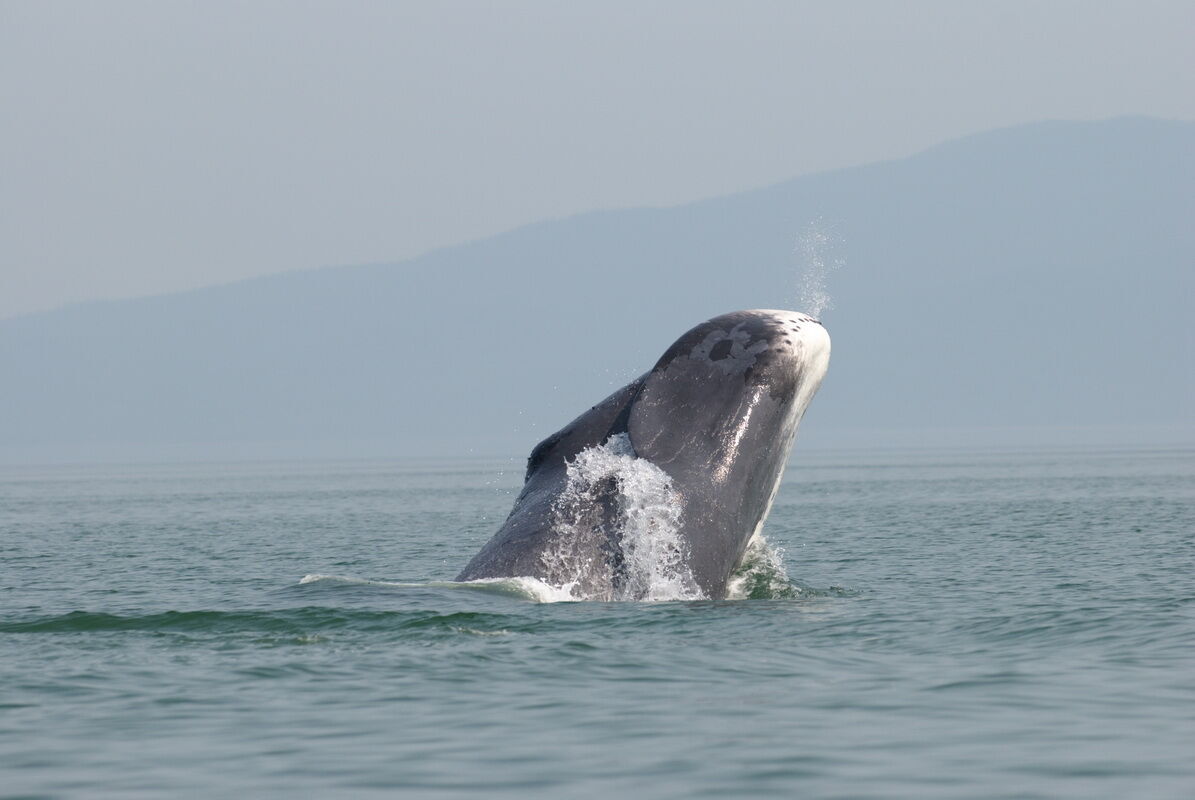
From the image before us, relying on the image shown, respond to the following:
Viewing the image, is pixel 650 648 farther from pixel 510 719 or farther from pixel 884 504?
pixel 884 504

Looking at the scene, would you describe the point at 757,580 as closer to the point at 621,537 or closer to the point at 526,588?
the point at 621,537

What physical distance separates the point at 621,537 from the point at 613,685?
2.37m

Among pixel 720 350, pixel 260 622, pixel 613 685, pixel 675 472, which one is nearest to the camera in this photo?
pixel 613 685

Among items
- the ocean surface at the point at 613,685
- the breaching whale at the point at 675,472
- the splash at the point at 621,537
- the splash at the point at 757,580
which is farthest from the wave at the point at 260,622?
the splash at the point at 757,580

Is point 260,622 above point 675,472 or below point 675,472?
below

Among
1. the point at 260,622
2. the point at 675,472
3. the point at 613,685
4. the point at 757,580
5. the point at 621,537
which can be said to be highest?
the point at 675,472

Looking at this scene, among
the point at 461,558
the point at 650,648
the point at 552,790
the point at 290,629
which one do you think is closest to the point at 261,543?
the point at 461,558

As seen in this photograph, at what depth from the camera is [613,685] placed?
37.5ft

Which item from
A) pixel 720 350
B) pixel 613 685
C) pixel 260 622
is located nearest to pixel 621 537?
pixel 720 350

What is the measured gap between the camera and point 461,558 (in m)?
25.2

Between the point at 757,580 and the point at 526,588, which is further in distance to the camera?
the point at 757,580

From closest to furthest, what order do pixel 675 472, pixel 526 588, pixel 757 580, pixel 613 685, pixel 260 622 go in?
Answer: 1. pixel 613 685
2. pixel 526 588
3. pixel 675 472
4. pixel 260 622
5. pixel 757 580

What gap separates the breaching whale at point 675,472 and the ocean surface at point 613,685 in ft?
1.02

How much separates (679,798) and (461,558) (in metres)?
17.0
